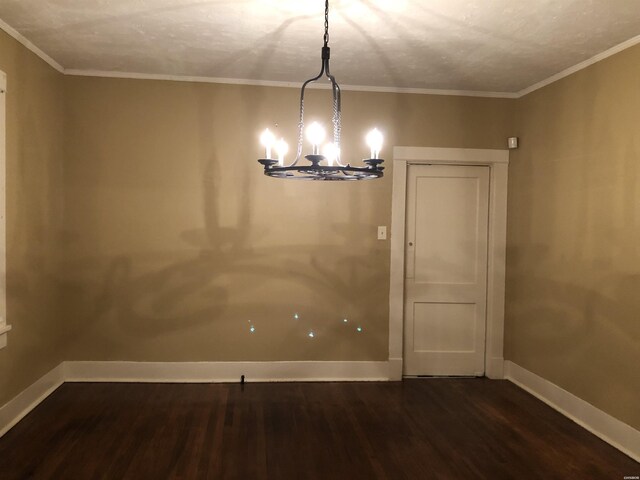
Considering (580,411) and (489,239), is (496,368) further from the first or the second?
(489,239)

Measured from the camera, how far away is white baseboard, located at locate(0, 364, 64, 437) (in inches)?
126

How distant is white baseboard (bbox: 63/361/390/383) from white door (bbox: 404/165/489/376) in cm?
48

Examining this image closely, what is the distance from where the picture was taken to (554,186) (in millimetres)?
3836

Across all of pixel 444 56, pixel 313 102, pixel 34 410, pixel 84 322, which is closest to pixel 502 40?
pixel 444 56

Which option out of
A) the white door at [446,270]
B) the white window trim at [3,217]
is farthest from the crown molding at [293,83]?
the white door at [446,270]

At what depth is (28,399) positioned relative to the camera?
351 cm

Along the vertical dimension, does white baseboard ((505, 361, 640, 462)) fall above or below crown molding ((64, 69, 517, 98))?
below

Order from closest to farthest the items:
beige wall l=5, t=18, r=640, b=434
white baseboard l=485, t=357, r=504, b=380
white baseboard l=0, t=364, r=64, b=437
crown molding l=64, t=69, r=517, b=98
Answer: white baseboard l=0, t=364, r=64, b=437 → beige wall l=5, t=18, r=640, b=434 → crown molding l=64, t=69, r=517, b=98 → white baseboard l=485, t=357, r=504, b=380

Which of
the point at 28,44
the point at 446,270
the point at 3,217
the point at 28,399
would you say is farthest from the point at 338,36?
the point at 28,399

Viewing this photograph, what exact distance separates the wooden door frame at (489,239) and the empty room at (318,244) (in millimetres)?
20

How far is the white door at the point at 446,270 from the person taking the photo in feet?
14.5

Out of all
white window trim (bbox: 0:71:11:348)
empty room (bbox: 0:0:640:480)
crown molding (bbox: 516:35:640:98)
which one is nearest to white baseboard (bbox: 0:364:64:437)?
empty room (bbox: 0:0:640:480)

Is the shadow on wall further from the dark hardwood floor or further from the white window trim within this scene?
the white window trim

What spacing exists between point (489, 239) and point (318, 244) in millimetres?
1515
